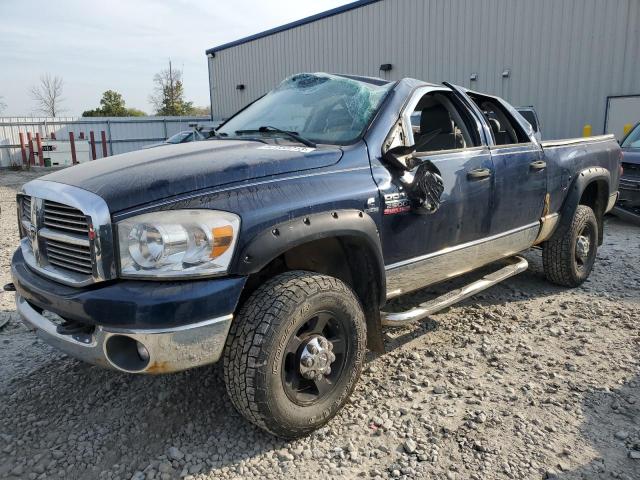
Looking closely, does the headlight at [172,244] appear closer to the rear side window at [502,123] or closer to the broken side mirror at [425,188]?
the broken side mirror at [425,188]

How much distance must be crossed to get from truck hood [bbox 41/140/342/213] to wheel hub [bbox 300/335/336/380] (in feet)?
2.76

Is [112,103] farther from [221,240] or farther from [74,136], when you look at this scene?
[221,240]

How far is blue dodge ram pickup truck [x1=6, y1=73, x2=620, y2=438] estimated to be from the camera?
2.16 meters

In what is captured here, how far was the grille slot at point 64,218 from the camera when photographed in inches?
89.8

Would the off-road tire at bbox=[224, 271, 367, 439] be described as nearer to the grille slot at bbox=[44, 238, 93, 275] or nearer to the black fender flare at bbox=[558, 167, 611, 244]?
the grille slot at bbox=[44, 238, 93, 275]

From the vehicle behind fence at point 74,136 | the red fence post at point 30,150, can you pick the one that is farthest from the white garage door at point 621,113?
the red fence post at point 30,150

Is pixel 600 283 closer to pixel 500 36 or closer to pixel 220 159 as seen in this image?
pixel 220 159

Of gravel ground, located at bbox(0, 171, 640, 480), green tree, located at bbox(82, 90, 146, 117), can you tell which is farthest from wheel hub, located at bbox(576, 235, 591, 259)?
green tree, located at bbox(82, 90, 146, 117)

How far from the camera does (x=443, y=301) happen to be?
333 cm

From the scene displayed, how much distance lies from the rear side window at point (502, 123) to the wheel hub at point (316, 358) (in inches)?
103

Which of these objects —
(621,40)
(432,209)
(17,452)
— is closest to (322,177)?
(432,209)

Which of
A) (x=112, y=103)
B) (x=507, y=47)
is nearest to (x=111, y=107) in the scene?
(x=112, y=103)

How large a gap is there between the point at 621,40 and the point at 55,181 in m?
13.4

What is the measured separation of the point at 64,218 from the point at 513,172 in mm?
3055
